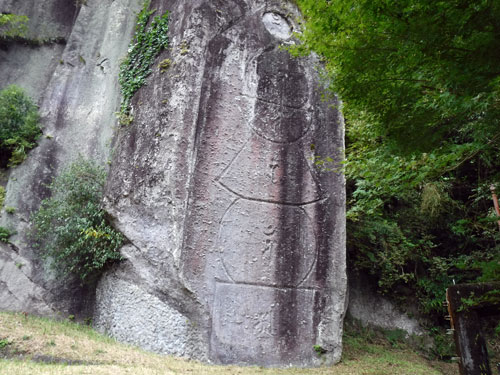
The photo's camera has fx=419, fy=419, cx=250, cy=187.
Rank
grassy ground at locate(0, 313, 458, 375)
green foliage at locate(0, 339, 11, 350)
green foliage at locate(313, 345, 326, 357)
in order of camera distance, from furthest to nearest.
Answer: green foliage at locate(313, 345, 326, 357) → green foliage at locate(0, 339, 11, 350) → grassy ground at locate(0, 313, 458, 375)

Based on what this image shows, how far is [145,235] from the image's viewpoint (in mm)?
6062

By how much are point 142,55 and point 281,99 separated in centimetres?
264

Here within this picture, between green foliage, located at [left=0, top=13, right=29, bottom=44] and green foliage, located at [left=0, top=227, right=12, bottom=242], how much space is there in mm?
4978

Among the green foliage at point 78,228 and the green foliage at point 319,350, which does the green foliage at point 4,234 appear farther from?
the green foliage at point 319,350

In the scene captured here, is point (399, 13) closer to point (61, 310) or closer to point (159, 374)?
point (159, 374)

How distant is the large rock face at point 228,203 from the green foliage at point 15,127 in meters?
1.01

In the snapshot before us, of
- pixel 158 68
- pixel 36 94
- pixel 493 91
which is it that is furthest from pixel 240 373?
pixel 36 94

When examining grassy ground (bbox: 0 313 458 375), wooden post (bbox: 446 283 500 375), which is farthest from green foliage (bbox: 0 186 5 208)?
wooden post (bbox: 446 283 500 375)

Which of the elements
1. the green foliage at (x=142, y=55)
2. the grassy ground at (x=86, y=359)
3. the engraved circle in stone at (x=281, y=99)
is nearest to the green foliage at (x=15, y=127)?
the green foliage at (x=142, y=55)

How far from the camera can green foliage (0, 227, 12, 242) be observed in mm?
7254

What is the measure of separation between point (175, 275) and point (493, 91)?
167 inches

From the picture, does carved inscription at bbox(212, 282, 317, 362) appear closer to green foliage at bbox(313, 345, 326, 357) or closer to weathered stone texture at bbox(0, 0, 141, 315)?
green foliage at bbox(313, 345, 326, 357)

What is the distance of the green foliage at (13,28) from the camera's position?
31.9ft

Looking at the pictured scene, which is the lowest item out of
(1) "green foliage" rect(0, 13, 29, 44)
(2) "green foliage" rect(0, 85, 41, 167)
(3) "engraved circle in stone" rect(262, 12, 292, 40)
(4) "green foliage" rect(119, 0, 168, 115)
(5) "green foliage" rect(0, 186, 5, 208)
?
(5) "green foliage" rect(0, 186, 5, 208)
